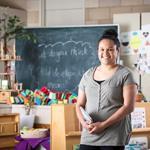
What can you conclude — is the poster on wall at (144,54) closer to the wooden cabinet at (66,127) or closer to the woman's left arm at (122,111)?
the wooden cabinet at (66,127)

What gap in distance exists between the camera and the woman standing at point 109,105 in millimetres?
1959

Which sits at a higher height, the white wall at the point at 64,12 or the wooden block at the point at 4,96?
the white wall at the point at 64,12

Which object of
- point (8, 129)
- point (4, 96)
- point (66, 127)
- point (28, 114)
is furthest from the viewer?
point (4, 96)

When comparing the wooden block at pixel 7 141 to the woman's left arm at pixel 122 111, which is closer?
the woman's left arm at pixel 122 111

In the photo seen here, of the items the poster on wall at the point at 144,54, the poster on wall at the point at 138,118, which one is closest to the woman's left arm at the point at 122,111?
the poster on wall at the point at 138,118

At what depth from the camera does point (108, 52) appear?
2020 mm

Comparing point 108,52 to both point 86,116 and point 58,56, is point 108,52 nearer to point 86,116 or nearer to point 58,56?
point 86,116

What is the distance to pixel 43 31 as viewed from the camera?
16.9 feet

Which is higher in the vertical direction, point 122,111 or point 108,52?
point 108,52

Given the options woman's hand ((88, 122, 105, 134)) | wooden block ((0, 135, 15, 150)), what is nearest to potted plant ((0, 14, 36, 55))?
wooden block ((0, 135, 15, 150))

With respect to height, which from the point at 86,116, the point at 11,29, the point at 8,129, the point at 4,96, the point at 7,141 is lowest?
the point at 7,141

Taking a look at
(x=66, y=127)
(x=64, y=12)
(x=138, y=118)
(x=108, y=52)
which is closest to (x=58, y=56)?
(x=64, y=12)

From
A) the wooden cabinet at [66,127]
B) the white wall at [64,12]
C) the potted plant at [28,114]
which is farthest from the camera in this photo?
the white wall at [64,12]

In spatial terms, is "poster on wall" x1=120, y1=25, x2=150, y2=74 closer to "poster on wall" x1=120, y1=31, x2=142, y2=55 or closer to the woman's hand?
"poster on wall" x1=120, y1=31, x2=142, y2=55
